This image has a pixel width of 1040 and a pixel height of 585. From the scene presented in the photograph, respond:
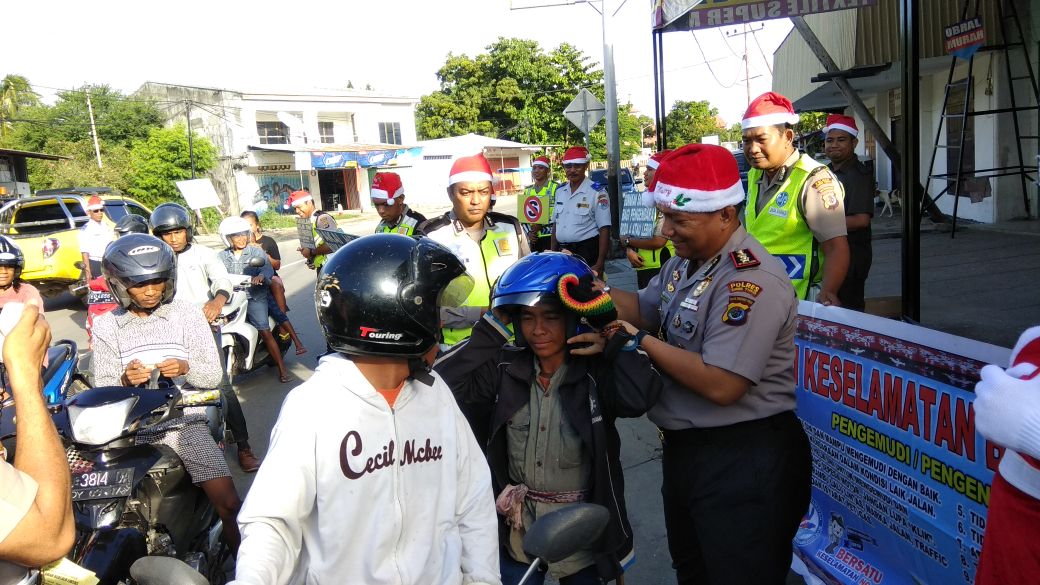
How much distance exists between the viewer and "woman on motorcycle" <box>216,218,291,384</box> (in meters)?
7.53

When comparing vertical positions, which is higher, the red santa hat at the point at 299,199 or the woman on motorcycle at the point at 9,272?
the red santa hat at the point at 299,199

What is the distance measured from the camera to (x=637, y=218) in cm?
667

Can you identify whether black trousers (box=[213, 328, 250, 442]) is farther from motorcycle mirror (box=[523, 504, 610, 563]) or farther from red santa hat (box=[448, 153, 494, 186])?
motorcycle mirror (box=[523, 504, 610, 563])

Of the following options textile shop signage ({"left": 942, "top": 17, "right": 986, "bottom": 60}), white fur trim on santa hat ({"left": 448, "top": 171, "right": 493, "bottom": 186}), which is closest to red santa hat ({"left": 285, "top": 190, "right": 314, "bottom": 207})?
white fur trim on santa hat ({"left": 448, "top": 171, "right": 493, "bottom": 186})

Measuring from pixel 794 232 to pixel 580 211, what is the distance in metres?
4.47

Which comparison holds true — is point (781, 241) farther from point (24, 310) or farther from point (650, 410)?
point (24, 310)

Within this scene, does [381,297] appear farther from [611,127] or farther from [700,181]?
[611,127]

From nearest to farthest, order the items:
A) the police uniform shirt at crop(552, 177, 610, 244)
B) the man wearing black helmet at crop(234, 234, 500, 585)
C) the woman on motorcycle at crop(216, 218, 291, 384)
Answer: the man wearing black helmet at crop(234, 234, 500, 585) → the woman on motorcycle at crop(216, 218, 291, 384) → the police uniform shirt at crop(552, 177, 610, 244)

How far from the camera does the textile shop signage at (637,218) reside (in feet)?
20.5

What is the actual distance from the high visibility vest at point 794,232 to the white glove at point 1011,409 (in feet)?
7.62

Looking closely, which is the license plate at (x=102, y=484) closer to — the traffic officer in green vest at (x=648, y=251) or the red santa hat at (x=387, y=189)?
the red santa hat at (x=387, y=189)

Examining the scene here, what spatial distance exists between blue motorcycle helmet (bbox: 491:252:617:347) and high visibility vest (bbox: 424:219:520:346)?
1477 millimetres

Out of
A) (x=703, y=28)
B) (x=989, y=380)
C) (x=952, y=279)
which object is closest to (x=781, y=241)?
(x=989, y=380)

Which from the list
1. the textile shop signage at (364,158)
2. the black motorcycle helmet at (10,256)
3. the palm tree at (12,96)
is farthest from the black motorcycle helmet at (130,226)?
the palm tree at (12,96)
